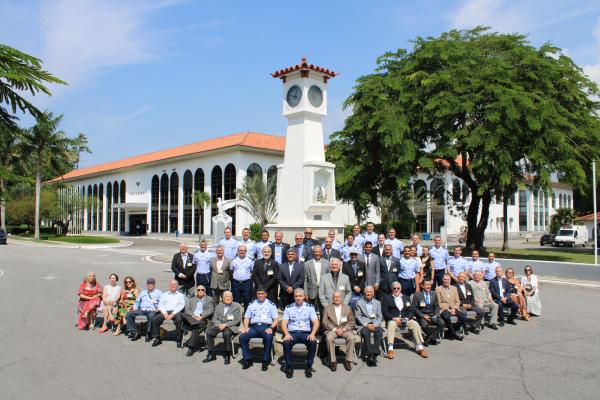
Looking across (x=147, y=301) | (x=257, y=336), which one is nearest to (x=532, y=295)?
(x=257, y=336)

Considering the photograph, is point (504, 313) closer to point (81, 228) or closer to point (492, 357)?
point (492, 357)

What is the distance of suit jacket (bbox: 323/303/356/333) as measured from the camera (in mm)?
7391

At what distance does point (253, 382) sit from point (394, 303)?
2.92m

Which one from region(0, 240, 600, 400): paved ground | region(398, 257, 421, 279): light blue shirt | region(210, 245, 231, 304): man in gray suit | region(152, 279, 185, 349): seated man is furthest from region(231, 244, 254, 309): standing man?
region(398, 257, 421, 279): light blue shirt

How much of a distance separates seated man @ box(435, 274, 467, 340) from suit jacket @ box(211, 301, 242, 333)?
3513mm

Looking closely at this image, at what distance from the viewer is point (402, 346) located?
325 inches

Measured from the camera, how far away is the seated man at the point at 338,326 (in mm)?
7014

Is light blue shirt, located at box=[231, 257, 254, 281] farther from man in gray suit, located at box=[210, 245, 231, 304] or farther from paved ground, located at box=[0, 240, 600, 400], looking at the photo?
paved ground, located at box=[0, 240, 600, 400]

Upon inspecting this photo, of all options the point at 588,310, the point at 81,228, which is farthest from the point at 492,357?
the point at 81,228

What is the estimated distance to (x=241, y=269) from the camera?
9.47 m

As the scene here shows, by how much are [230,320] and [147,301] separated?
2026 mm

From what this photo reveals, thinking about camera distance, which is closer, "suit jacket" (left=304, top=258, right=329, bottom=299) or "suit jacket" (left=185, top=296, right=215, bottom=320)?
"suit jacket" (left=185, top=296, right=215, bottom=320)

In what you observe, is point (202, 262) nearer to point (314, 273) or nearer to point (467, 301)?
point (314, 273)

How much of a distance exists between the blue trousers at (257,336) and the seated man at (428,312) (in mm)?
2639
